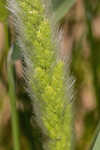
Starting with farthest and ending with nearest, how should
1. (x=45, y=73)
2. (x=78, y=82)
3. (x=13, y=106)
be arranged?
(x=78, y=82) → (x=13, y=106) → (x=45, y=73)

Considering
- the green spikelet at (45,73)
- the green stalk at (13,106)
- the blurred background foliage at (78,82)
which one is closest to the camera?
the green spikelet at (45,73)

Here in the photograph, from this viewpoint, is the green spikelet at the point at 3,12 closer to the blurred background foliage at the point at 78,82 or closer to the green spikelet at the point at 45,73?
the green spikelet at the point at 45,73

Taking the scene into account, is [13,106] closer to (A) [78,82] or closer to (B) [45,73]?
(B) [45,73]

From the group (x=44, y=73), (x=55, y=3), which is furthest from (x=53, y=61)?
(x=55, y=3)

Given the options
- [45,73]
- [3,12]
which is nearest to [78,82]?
[3,12]

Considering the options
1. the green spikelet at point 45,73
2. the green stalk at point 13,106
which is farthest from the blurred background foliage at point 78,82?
the green spikelet at point 45,73

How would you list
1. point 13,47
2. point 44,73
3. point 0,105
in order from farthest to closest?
point 0,105 < point 13,47 < point 44,73

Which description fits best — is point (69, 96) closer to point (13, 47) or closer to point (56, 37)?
point (56, 37)

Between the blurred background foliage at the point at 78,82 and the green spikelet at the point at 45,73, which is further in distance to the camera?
the blurred background foliage at the point at 78,82

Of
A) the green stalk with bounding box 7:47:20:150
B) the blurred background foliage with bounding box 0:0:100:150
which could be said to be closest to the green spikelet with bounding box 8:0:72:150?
the green stalk with bounding box 7:47:20:150
